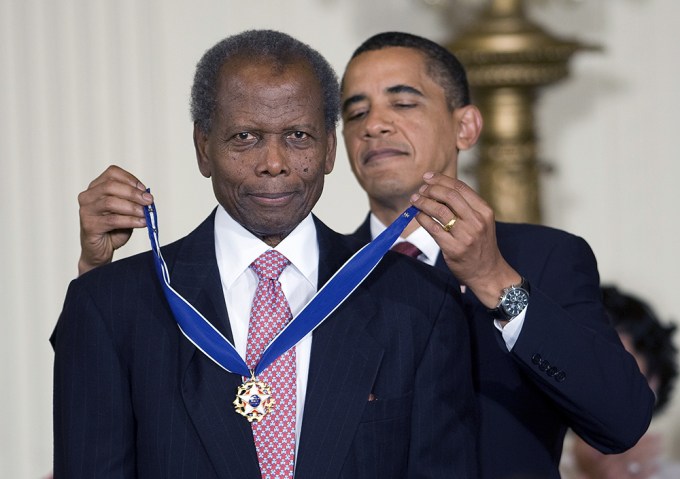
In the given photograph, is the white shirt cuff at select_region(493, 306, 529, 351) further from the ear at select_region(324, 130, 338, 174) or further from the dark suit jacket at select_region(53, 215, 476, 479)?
the ear at select_region(324, 130, 338, 174)

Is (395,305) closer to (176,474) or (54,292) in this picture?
(176,474)

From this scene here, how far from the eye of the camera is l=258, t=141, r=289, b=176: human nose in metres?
2.06

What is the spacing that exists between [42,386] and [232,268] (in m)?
2.64

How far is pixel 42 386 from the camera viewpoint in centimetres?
459

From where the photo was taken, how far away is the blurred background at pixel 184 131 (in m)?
4.61

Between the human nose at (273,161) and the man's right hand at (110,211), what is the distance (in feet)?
1.08

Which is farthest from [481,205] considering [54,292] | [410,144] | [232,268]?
[54,292]

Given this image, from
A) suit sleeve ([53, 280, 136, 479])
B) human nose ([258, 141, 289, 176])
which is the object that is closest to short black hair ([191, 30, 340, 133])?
human nose ([258, 141, 289, 176])

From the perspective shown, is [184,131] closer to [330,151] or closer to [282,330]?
[330,151]

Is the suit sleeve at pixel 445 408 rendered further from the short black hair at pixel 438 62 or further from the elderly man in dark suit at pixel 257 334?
the short black hair at pixel 438 62

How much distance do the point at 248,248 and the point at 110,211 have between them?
1.19ft

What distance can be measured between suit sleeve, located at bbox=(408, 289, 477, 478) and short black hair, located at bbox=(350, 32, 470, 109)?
93 centimetres

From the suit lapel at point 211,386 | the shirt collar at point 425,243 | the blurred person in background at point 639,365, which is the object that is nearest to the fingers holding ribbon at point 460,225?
the suit lapel at point 211,386

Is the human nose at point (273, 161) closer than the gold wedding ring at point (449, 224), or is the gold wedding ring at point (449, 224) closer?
the human nose at point (273, 161)
